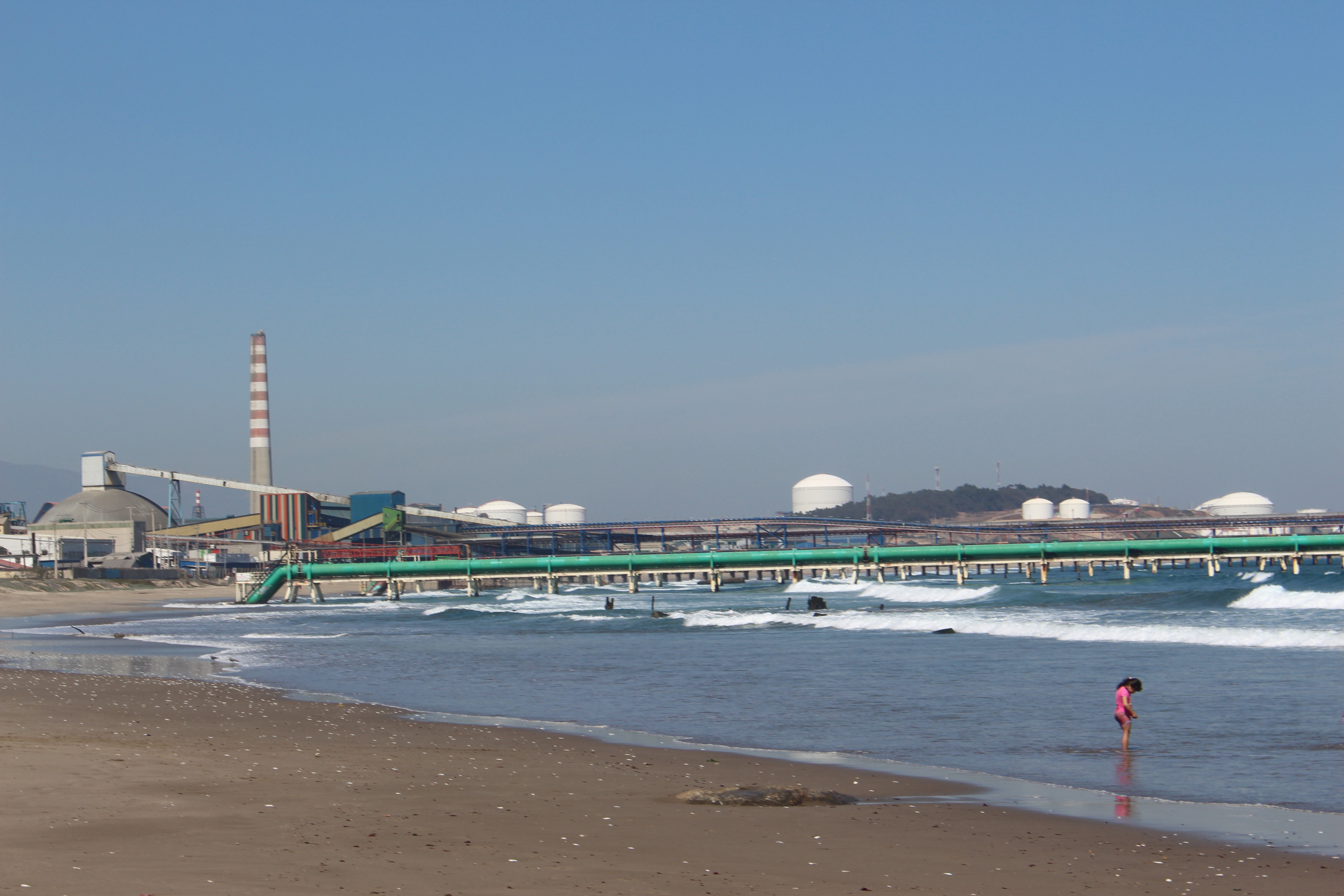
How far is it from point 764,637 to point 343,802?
98.2ft

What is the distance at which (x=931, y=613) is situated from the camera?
53.7 metres

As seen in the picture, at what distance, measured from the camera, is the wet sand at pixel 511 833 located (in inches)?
322

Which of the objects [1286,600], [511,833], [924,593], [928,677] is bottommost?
[924,593]

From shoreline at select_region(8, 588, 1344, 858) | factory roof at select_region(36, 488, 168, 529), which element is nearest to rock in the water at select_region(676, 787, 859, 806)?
shoreline at select_region(8, 588, 1344, 858)

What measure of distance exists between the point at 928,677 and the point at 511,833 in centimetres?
1691

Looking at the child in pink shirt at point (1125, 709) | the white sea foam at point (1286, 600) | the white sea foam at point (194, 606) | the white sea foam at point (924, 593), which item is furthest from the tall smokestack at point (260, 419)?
the child in pink shirt at point (1125, 709)

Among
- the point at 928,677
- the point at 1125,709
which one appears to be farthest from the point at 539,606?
the point at 1125,709

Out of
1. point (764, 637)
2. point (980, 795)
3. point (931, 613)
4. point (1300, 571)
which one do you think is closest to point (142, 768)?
point (980, 795)

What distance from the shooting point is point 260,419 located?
133 m

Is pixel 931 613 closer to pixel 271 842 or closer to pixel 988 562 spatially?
pixel 988 562

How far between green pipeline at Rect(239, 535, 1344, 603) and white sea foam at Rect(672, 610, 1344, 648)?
66.1 feet

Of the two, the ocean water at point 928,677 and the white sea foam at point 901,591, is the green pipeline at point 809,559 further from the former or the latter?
the ocean water at point 928,677

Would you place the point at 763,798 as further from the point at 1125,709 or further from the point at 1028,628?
the point at 1028,628

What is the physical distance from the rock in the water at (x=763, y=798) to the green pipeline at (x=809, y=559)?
62.8 meters
